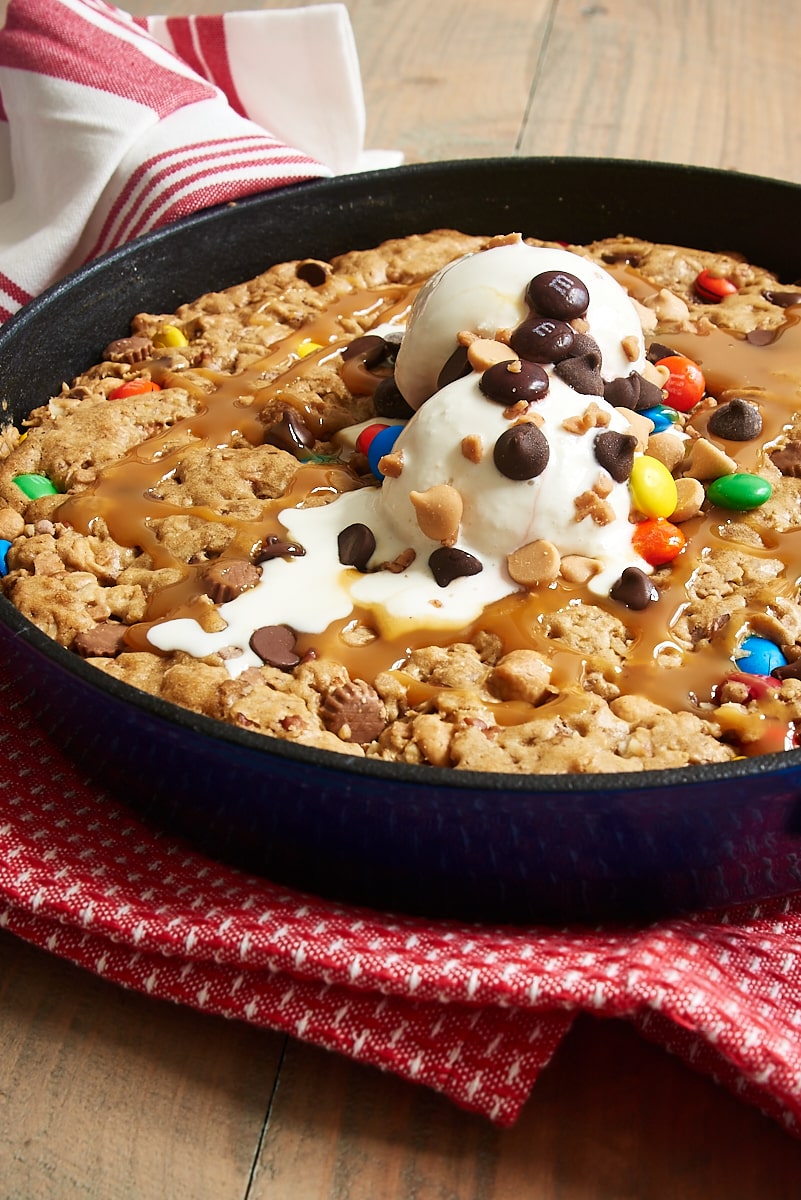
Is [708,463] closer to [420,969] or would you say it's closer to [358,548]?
[358,548]

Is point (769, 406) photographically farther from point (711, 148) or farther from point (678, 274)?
point (711, 148)

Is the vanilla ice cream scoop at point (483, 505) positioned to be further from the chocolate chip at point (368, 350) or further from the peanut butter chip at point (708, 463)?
the chocolate chip at point (368, 350)

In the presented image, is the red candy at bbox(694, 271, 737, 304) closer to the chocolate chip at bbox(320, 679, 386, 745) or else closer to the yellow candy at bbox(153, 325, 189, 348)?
the yellow candy at bbox(153, 325, 189, 348)

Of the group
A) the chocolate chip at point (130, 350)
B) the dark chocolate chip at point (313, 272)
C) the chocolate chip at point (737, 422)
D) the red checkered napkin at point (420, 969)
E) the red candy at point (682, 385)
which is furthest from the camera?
the dark chocolate chip at point (313, 272)

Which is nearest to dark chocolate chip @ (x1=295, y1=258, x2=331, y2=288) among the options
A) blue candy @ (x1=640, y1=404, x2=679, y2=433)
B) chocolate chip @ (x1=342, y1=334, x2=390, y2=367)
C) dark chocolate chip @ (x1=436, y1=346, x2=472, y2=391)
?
chocolate chip @ (x1=342, y1=334, x2=390, y2=367)

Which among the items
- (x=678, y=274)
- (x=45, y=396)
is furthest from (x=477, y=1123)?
(x=678, y=274)

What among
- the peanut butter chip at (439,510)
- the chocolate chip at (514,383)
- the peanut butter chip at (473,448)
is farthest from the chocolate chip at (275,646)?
the chocolate chip at (514,383)
